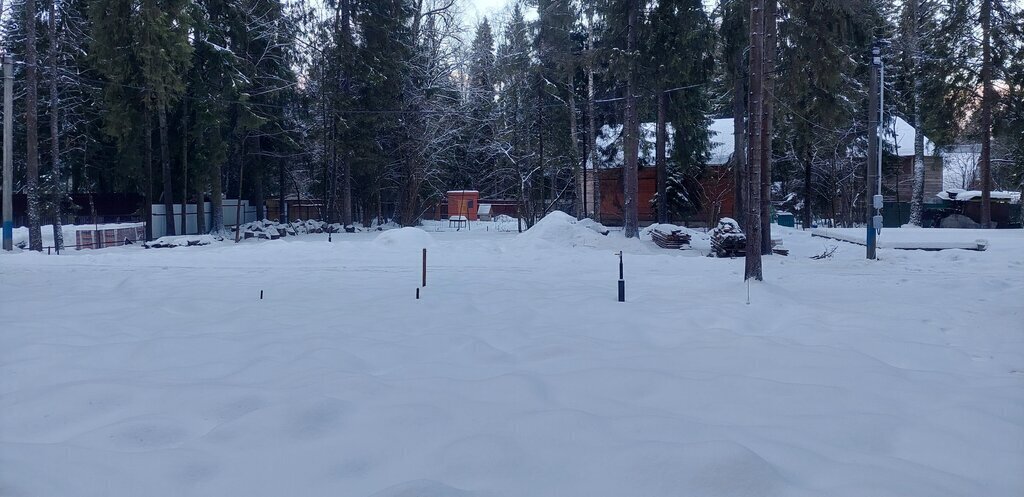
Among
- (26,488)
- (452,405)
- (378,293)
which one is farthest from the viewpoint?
(378,293)

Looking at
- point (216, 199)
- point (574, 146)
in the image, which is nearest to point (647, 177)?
point (574, 146)

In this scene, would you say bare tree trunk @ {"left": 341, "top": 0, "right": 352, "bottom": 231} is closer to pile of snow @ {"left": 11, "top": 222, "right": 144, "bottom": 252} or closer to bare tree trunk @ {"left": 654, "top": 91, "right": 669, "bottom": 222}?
pile of snow @ {"left": 11, "top": 222, "right": 144, "bottom": 252}

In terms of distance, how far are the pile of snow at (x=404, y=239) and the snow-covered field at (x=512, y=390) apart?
33.3 ft

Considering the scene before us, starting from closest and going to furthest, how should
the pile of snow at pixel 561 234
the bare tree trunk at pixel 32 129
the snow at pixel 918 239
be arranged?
the snow at pixel 918 239 < the bare tree trunk at pixel 32 129 < the pile of snow at pixel 561 234

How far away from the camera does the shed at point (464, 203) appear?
4547 cm

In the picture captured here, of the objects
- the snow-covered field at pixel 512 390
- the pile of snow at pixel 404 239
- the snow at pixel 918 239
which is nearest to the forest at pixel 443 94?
the snow at pixel 918 239

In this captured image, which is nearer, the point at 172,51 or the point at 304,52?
the point at 172,51

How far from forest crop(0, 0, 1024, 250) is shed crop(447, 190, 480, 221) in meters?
1.04

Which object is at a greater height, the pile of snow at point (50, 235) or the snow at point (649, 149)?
the snow at point (649, 149)

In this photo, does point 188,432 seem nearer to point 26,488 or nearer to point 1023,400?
point 26,488

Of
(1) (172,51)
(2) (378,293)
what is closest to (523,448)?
(2) (378,293)

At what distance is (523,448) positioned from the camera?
16.9ft

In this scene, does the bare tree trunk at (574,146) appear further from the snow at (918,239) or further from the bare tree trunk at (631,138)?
the snow at (918,239)

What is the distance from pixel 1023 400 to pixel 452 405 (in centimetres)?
478
